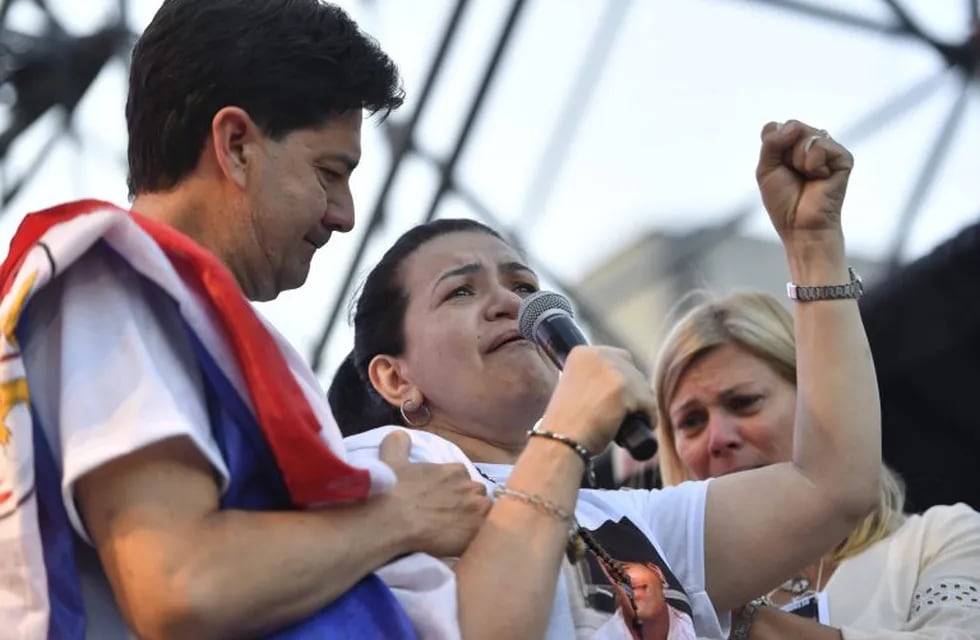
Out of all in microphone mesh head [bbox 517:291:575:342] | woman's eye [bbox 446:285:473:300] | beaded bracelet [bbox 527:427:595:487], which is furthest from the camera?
woman's eye [bbox 446:285:473:300]

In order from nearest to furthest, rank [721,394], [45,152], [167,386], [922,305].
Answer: [167,386] → [721,394] → [922,305] → [45,152]

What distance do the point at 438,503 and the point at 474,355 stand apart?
1.52 ft

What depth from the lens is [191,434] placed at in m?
1.33

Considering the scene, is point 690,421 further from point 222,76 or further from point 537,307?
Result: point 222,76

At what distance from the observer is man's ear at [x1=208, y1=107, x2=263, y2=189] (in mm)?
1568

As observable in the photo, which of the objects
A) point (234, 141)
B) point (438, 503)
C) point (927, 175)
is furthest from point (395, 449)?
point (927, 175)

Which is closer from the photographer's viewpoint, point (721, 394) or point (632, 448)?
point (632, 448)

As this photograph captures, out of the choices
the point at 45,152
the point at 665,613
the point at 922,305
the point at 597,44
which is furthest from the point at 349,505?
the point at 45,152

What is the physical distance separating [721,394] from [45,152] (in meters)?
2.84

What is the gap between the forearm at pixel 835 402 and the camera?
192 cm

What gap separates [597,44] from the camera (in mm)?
3977

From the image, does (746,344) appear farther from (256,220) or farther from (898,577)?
(256,220)

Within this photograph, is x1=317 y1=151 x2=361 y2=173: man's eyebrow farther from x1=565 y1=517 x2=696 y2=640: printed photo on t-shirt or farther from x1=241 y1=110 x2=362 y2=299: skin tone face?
x1=565 y1=517 x2=696 y2=640: printed photo on t-shirt

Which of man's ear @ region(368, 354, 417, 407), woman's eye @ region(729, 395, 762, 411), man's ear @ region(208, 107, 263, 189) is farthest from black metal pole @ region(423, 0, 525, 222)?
man's ear @ region(208, 107, 263, 189)
